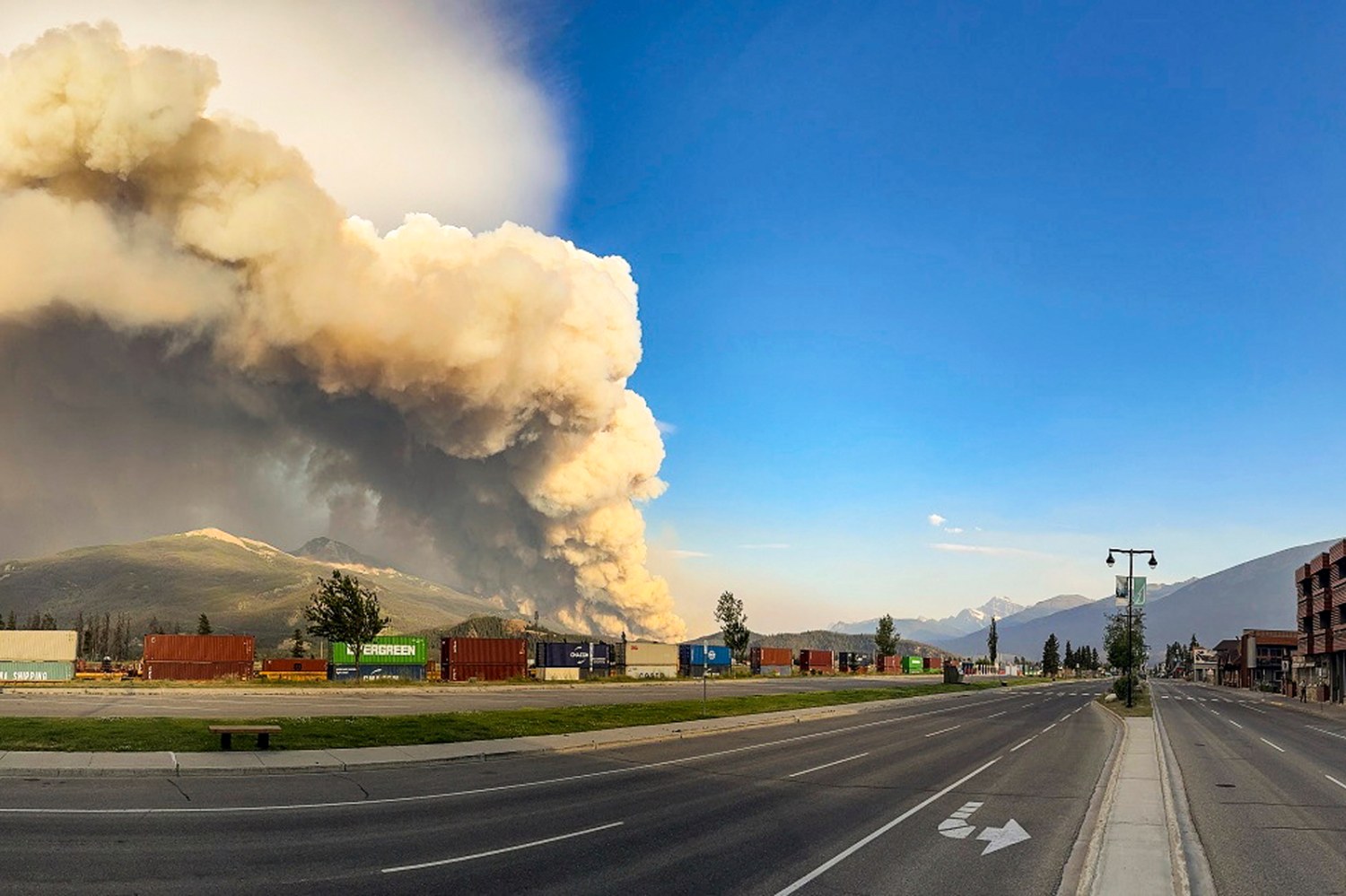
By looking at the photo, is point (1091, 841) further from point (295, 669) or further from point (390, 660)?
point (295, 669)

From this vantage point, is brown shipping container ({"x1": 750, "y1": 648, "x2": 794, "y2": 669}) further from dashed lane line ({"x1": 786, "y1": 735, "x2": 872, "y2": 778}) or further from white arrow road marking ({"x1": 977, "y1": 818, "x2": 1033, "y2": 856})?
white arrow road marking ({"x1": 977, "y1": 818, "x2": 1033, "y2": 856})

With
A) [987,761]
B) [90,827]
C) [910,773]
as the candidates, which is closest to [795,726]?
[987,761]

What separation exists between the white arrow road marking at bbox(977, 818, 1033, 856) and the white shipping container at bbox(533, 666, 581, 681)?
70.6 m

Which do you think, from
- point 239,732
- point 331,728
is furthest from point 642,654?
point 239,732

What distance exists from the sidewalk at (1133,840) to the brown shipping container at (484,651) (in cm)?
6233

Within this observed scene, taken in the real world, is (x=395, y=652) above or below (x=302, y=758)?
below

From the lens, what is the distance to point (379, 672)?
78750mm

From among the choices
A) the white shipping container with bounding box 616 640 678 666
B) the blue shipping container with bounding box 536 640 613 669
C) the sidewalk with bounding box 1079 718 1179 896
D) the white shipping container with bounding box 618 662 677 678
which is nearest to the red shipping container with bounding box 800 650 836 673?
the white shipping container with bounding box 618 662 677 678

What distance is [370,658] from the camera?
3123 inches

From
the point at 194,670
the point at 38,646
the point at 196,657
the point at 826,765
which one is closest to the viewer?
the point at 826,765

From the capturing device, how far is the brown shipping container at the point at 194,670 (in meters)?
70.9

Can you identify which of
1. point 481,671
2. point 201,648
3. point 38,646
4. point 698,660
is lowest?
point 698,660

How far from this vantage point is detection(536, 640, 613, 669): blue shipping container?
8756 cm

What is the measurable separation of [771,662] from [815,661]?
1179 cm
